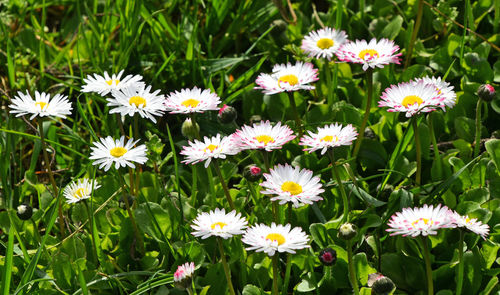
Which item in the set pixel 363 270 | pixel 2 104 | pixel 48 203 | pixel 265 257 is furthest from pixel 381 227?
pixel 2 104

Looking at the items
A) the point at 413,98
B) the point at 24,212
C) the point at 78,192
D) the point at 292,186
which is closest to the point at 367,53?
the point at 413,98

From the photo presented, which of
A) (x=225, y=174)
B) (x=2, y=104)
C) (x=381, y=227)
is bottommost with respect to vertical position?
(x=381, y=227)

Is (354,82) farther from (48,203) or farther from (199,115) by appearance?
(48,203)

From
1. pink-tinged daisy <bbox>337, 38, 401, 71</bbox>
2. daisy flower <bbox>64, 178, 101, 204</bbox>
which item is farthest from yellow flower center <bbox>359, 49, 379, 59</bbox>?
daisy flower <bbox>64, 178, 101, 204</bbox>

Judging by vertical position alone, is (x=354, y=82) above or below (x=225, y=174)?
above

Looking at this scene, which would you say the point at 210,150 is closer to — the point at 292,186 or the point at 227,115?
the point at 292,186

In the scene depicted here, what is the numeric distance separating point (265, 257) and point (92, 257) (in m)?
0.57

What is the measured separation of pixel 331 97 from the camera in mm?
2547

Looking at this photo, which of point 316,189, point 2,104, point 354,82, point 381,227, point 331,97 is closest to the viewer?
point 316,189

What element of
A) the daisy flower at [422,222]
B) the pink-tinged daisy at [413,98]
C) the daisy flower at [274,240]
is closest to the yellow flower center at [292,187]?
the daisy flower at [274,240]

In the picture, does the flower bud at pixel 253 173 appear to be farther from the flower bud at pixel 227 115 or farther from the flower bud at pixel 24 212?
the flower bud at pixel 24 212

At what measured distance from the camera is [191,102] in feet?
6.90

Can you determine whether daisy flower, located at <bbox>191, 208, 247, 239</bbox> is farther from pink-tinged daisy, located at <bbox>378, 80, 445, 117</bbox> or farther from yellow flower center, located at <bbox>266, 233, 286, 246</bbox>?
pink-tinged daisy, located at <bbox>378, 80, 445, 117</bbox>

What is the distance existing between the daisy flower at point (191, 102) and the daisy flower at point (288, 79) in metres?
0.17
